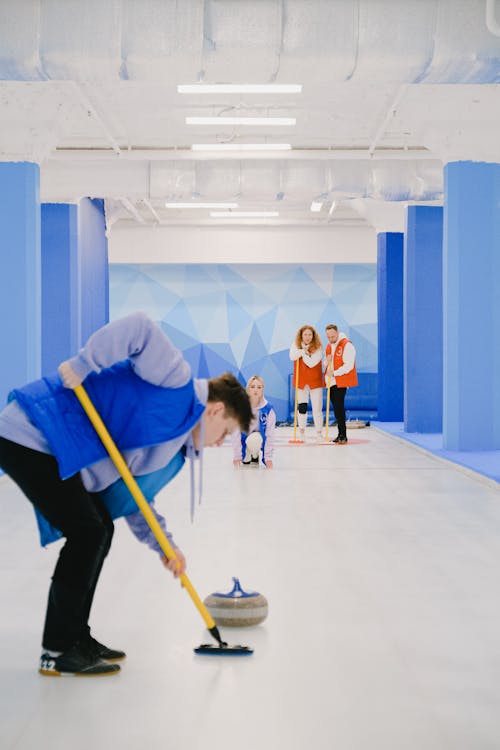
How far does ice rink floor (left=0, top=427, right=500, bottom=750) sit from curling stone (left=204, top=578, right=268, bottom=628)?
0.13 feet

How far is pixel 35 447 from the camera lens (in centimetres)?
261

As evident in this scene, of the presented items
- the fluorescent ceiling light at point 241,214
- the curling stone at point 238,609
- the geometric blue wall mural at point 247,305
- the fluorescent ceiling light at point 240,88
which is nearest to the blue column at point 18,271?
the fluorescent ceiling light at point 240,88

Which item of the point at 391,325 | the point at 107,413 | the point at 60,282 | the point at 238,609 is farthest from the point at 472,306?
the point at 107,413

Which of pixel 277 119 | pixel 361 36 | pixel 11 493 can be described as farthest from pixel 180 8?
pixel 11 493

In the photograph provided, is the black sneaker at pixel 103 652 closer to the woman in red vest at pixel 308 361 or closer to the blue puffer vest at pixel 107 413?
the blue puffer vest at pixel 107 413

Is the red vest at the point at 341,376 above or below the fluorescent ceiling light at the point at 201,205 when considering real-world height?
below

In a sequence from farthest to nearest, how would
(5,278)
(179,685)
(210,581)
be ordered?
(5,278)
(210,581)
(179,685)

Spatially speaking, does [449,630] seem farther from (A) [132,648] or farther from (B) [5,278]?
(B) [5,278]

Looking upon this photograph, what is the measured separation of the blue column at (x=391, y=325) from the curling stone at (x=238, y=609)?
39.3ft

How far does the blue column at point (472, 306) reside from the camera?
9609 millimetres

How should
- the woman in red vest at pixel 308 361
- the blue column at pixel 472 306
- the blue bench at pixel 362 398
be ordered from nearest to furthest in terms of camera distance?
the blue column at pixel 472 306 → the woman in red vest at pixel 308 361 → the blue bench at pixel 362 398

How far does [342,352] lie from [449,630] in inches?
335

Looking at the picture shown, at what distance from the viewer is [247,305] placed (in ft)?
61.4

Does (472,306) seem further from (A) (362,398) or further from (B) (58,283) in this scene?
(A) (362,398)
